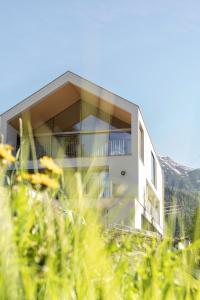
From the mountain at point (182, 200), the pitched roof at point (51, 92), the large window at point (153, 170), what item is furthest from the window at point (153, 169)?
the mountain at point (182, 200)

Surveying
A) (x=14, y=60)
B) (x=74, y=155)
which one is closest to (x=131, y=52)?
(x=14, y=60)

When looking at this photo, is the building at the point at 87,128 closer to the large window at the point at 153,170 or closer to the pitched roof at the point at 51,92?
the pitched roof at the point at 51,92

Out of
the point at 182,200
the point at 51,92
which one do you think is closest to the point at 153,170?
the point at 51,92

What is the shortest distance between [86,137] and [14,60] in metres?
10.5

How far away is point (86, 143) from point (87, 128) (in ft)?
1.87

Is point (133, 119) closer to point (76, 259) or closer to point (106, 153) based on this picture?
point (106, 153)

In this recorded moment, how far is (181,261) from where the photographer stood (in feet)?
5.40

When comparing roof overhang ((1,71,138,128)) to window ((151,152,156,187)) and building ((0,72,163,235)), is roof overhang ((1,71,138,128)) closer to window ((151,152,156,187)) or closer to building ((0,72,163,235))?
building ((0,72,163,235))

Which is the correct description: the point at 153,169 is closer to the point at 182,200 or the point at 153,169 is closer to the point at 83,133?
the point at 83,133

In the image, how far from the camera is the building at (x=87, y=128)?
17141 millimetres

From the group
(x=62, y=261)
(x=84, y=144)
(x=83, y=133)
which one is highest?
(x=83, y=133)

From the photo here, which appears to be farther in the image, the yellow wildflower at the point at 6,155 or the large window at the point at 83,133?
the large window at the point at 83,133

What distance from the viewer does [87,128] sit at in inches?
720

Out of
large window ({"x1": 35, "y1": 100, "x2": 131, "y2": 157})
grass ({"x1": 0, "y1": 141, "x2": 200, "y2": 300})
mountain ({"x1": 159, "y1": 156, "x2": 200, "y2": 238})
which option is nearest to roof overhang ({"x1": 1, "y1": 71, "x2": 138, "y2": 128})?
large window ({"x1": 35, "y1": 100, "x2": 131, "y2": 157})
